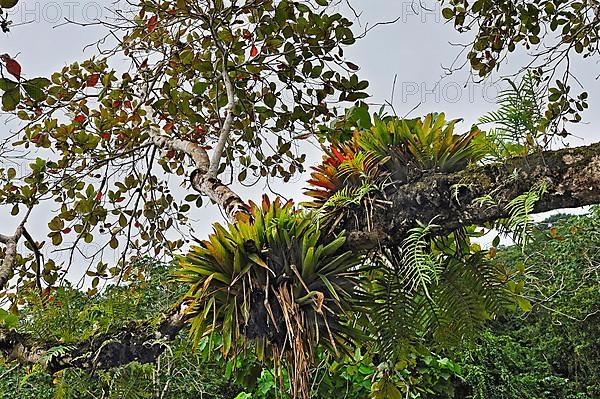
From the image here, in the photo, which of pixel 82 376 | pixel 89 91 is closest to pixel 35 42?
pixel 89 91

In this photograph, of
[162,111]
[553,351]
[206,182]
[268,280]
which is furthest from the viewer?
[553,351]

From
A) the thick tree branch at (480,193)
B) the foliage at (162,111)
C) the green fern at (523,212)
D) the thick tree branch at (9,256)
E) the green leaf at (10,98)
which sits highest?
the foliage at (162,111)

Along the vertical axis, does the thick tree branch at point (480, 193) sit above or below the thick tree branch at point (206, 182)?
below

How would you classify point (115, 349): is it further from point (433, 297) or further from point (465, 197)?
point (465, 197)

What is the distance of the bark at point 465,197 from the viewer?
71 centimetres

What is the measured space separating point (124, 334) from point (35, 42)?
136 centimetres

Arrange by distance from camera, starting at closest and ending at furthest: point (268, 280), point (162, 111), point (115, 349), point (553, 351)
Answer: point (268, 280) → point (115, 349) → point (162, 111) → point (553, 351)

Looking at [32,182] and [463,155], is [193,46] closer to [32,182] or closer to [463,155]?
[32,182]

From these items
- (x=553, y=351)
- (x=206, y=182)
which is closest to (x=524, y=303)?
(x=206, y=182)

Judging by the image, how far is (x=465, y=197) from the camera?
787 mm

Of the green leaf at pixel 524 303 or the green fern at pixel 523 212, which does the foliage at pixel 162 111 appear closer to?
the green leaf at pixel 524 303

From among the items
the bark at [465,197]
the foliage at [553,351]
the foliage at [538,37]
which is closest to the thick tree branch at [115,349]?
the bark at [465,197]

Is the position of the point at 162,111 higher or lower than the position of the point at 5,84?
higher

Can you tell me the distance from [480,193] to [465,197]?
2 cm
